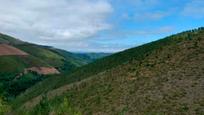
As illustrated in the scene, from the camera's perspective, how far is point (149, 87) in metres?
68.3

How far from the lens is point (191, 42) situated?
281 ft

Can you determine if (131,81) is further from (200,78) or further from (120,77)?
(200,78)

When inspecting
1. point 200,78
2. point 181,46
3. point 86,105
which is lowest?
point 86,105

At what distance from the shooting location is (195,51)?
79.0m

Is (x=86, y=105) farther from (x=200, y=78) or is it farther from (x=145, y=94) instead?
(x=200, y=78)

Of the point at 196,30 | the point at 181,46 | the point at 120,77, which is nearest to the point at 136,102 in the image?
the point at 120,77

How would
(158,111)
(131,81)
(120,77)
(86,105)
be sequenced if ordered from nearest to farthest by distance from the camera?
(158,111) → (86,105) → (131,81) → (120,77)

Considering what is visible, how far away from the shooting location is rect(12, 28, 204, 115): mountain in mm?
58875

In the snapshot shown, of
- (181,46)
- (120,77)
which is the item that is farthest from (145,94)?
(181,46)

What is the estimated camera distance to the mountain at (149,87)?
2318 inches

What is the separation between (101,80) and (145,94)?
732 inches

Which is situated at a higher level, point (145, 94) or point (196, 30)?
point (196, 30)

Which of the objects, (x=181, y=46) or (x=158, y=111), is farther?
(x=181, y=46)

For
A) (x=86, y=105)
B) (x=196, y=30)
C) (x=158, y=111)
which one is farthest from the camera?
(x=196, y=30)
